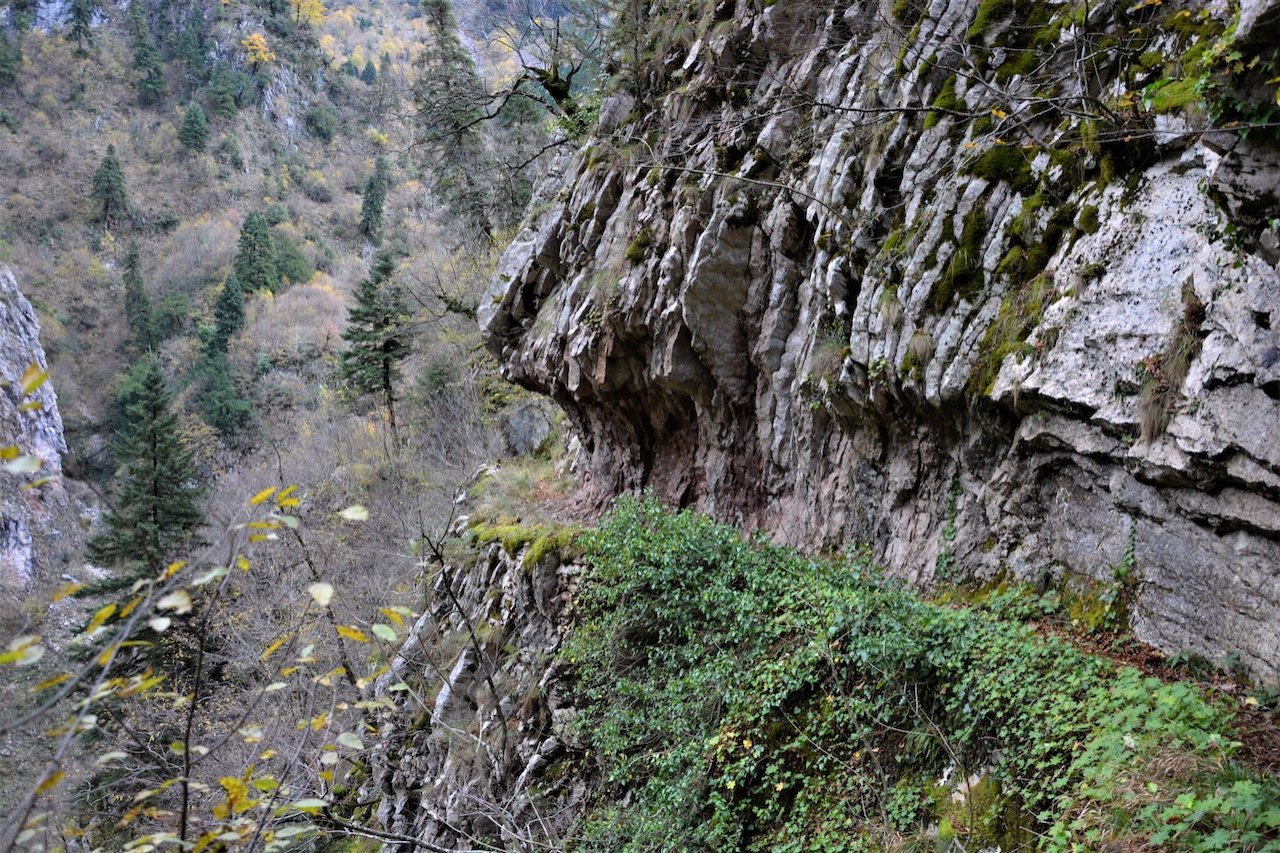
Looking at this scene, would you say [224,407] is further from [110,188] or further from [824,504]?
[824,504]

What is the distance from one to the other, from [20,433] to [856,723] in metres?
48.1

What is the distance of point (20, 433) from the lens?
127 feet

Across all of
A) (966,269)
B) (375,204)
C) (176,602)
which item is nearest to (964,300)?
(966,269)

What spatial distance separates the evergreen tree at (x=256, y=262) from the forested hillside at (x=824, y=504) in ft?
138

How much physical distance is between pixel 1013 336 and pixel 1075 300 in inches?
19.8

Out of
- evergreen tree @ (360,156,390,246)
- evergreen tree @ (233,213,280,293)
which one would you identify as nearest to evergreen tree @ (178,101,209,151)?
evergreen tree @ (360,156,390,246)

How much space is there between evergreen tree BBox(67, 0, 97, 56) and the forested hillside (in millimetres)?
75929

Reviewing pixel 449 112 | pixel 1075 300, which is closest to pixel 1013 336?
pixel 1075 300

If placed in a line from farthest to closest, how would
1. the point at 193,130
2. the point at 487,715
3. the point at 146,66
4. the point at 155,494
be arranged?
1. the point at 146,66
2. the point at 193,130
3. the point at 155,494
4. the point at 487,715

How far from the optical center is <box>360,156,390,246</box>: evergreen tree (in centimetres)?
6444

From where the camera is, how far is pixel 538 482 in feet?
47.9

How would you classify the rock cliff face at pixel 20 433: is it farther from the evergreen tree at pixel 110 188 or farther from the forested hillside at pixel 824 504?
the forested hillside at pixel 824 504

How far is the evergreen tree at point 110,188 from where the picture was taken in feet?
198

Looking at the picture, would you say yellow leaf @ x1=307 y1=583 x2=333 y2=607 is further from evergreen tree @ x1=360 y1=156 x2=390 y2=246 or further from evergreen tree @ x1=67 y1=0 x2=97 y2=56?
evergreen tree @ x1=67 y1=0 x2=97 y2=56
